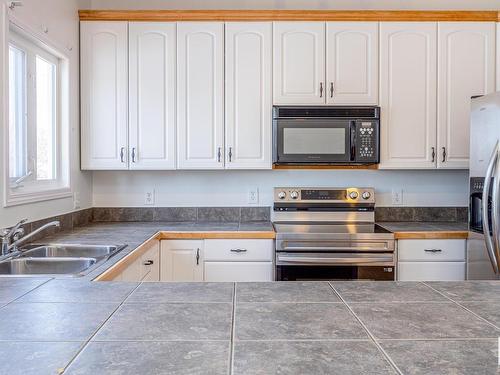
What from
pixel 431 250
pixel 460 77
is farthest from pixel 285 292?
pixel 460 77

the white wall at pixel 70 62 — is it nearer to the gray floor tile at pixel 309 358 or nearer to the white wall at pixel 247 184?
the white wall at pixel 247 184

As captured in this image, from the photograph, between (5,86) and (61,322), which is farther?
(5,86)

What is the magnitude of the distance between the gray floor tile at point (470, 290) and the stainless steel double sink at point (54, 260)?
1.29 m

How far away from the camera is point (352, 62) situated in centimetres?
302

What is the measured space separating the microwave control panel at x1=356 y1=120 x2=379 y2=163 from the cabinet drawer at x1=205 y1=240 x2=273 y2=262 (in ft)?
2.92

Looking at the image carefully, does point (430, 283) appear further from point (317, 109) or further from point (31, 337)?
point (317, 109)

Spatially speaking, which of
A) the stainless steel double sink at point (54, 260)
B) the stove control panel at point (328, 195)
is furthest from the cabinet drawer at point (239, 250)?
the stainless steel double sink at point (54, 260)

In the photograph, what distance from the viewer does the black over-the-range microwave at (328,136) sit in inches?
117

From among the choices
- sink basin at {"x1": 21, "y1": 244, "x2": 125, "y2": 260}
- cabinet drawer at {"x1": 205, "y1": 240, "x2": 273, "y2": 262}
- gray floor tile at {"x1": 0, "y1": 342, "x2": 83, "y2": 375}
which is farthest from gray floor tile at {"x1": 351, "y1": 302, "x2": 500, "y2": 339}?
cabinet drawer at {"x1": 205, "y1": 240, "x2": 273, "y2": 262}

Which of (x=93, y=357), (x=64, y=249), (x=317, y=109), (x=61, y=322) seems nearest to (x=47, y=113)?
(x=64, y=249)

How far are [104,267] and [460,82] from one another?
2.68 meters

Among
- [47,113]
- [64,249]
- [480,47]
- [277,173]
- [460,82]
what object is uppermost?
[480,47]

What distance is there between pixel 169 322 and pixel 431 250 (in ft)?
→ 7.36

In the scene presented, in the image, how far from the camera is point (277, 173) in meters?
3.36
